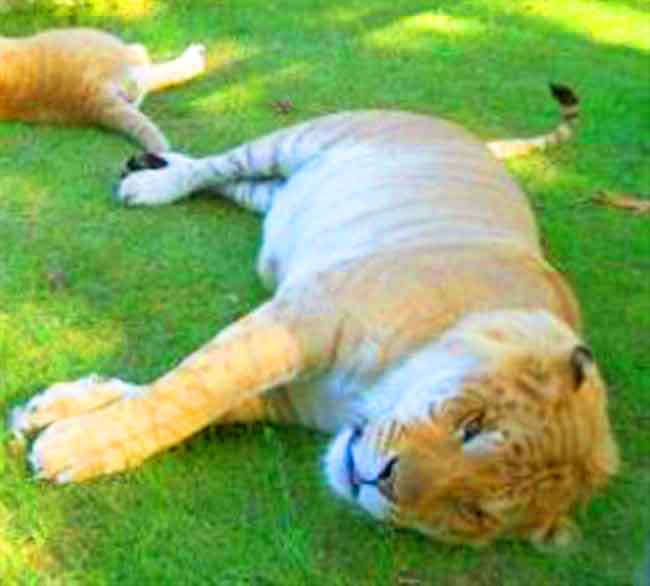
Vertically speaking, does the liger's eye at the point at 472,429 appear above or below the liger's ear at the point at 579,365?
below

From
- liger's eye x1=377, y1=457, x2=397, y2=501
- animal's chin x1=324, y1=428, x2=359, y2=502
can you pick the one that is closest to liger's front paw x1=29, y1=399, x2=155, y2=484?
animal's chin x1=324, y1=428, x2=359, y2=502

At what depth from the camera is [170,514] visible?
3.57 metres

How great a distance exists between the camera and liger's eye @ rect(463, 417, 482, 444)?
3326mm

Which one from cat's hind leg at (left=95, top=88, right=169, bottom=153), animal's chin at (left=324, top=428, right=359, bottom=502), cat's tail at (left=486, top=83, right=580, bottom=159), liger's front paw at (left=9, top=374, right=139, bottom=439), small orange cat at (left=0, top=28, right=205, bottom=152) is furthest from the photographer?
cat's tail at (left=486, top=83, right=580, bottom=159)

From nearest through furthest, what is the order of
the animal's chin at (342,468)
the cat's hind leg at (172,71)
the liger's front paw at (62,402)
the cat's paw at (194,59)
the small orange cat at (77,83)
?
the animal's chin at (342,468), the liger's front paw at (62,402), the small orange cat at (77,83), the cat's hind leg at (172,71), the cat's paw at (194,59)

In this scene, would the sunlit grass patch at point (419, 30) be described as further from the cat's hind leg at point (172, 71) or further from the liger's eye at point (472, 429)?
the liger's eye at point (472, 429)

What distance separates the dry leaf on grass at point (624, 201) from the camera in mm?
5965

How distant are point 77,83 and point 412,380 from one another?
3081mm

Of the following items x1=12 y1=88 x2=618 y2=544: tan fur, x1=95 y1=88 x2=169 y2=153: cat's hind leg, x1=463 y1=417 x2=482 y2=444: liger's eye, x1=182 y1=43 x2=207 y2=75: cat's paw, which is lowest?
x1=182 y1=43 x2=207 y2=75: cat's paw

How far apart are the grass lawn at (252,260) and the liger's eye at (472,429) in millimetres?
409

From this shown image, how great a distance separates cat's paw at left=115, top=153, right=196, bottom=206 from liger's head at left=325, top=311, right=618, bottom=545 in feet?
6.40

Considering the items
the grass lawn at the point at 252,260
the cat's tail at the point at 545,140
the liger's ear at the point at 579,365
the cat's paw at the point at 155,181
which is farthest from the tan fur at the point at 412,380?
the cat's tail at the point at 545,140

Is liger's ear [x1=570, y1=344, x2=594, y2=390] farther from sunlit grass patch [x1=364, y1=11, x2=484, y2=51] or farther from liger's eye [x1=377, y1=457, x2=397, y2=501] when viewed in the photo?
sunlit grass patch [x1=364, y1=11, x2=484, y2=51]

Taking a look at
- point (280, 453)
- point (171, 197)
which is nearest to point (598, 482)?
point (280, 453)
